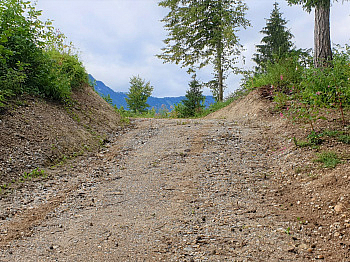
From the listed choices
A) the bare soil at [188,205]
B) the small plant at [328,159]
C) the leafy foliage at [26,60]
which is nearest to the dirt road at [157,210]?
the bare soil at [188,205]

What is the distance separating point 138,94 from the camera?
87.4 ft

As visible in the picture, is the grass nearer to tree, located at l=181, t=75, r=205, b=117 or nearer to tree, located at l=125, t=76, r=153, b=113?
tree, located at l=181, t=75, r=205, b=117

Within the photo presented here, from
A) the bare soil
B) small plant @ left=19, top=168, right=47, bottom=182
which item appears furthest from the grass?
the bare soil

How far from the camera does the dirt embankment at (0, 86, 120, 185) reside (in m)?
5.26

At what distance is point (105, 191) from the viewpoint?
182 inches

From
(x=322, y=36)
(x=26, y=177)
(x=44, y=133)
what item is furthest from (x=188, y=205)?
(x=322, y=36)

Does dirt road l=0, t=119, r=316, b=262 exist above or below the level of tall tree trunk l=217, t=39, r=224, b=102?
below

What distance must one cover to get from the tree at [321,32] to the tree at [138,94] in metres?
19.3

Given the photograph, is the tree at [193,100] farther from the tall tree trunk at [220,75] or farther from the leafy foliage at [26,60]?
the leafy foliage at [26,60]

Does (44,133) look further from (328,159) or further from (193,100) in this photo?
(193,100)

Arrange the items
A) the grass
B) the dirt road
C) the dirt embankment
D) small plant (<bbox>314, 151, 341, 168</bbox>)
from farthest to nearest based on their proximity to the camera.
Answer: the dirt embankment < the grass < small plant (<bbox>314, 151, 341, 168</bbox>) < the dirt road

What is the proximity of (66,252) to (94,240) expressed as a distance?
1.04ft

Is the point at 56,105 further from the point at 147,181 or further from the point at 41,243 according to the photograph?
the point at 41,243

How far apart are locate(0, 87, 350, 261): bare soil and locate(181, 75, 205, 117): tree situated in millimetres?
9062
